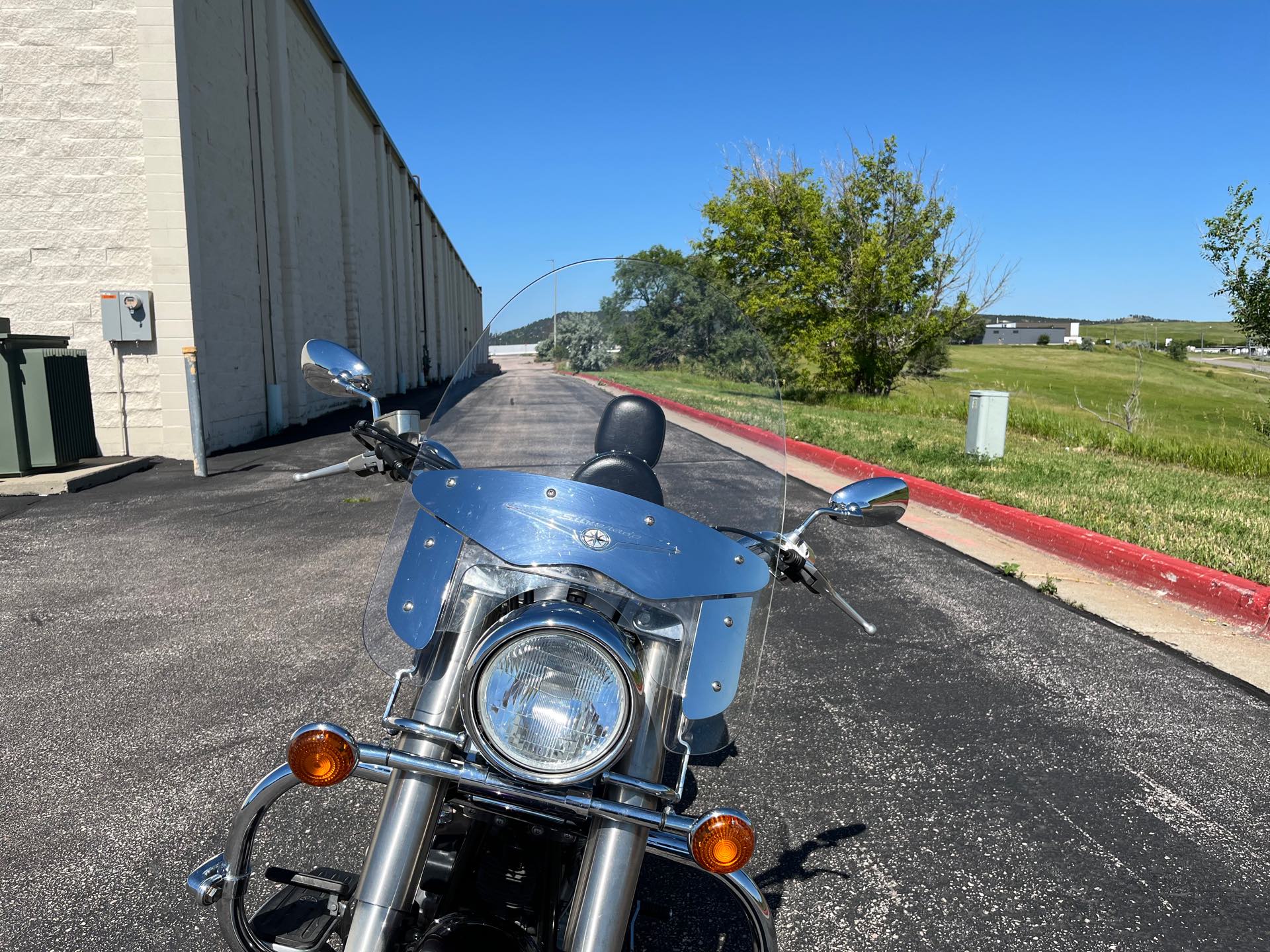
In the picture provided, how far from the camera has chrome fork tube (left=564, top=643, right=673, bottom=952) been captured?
146 centimetres

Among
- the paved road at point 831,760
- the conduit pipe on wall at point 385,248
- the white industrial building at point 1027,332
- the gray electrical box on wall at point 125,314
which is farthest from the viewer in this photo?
the white industrial building at point 1027,332

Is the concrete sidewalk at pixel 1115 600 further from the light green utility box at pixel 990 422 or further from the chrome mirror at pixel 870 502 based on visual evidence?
the light green utility box at pixel 990 422

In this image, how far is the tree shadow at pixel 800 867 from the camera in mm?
2609

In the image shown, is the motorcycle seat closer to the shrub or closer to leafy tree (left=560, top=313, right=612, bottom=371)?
leafy tree (left=560, top=313, right=612, bottom=371)

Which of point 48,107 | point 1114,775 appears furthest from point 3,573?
point 48,107

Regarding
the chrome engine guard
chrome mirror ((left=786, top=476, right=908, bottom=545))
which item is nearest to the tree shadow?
the chrome engine guard

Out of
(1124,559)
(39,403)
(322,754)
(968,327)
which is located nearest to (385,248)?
(968,327)

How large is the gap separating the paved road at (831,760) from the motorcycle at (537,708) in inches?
14.9

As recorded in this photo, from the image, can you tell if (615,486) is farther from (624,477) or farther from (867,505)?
(867,505)

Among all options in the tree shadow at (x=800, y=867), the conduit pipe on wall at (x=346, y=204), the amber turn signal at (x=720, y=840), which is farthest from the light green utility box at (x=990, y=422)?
the conduit pipe on wall at (x=346, y=204)

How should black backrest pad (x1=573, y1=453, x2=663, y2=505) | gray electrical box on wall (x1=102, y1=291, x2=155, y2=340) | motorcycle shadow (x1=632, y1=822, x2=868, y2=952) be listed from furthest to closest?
gray electrical box on wall (x1=102, y1=291, x2=155, y2=340)
motorcycle shadow (x1=632, y1=822, x2=868, y2=952)
black backrest pad (x1=573, y1=453, x2=663, y2=505)

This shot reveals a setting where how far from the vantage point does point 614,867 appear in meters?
1.48

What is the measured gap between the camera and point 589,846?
4.96ft

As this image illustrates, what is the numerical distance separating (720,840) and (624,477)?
0.80 m
